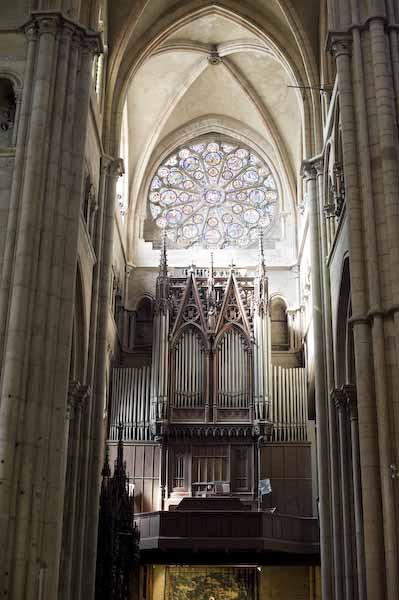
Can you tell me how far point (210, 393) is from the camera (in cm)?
2631

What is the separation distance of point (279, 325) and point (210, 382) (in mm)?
3938

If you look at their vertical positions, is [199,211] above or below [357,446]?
above

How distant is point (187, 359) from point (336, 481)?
27.2ft

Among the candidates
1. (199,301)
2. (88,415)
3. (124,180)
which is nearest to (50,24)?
(88,415)

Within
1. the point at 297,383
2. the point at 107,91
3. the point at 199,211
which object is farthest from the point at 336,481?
the point at 199,211

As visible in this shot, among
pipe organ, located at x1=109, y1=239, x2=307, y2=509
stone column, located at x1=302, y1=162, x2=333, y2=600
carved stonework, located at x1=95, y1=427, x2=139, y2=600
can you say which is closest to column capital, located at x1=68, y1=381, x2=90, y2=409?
carved stonework, located at x1=95, y1=427, x2=139, y2=600

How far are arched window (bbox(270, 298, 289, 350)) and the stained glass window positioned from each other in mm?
2676

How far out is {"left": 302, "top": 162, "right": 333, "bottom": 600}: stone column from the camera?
19.8m

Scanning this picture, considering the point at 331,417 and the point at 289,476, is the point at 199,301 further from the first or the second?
the point at 331,417

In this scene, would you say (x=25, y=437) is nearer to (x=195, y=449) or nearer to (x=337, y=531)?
(x=337, y=531)

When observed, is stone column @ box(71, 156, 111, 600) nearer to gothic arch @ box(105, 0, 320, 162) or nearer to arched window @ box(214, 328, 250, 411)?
gothic arch @ box(105, 0, 320, 162)

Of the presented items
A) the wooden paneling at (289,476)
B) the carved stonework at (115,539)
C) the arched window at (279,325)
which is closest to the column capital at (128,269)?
the arched window at (279,325)

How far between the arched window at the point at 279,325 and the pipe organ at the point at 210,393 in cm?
138

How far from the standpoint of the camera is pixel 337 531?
63.3 feet
